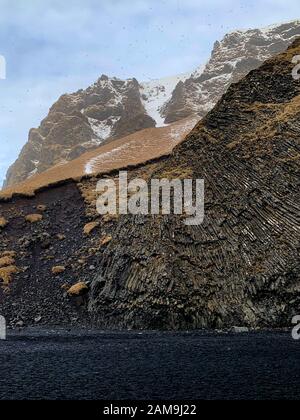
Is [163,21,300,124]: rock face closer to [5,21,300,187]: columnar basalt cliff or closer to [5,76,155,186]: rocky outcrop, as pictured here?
[5,21,300,187]: columnar basalt cliff

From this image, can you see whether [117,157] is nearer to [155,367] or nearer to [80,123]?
[155,367]

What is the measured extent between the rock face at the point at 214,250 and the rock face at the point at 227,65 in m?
79.0

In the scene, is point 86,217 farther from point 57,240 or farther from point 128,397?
point 128,397

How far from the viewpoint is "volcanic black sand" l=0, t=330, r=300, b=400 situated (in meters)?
10.2

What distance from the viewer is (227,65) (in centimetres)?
14888

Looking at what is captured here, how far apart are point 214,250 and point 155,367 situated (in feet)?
41.2

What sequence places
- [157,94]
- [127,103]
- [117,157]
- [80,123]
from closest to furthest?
[117,157] → [80,123] → [127,103] → [157,94]

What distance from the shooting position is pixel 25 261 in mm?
34906

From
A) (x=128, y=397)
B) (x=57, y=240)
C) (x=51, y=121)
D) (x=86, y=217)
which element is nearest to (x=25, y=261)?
(x=57, y=240)

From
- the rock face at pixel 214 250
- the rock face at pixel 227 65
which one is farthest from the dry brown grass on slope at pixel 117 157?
the rock face at pixel 227 65

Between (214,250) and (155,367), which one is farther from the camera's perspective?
(214,250)

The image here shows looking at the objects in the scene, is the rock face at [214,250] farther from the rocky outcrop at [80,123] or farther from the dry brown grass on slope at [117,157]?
the rocky outcrop at [80,123]

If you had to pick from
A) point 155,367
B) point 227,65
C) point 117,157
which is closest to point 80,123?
point 227,65
